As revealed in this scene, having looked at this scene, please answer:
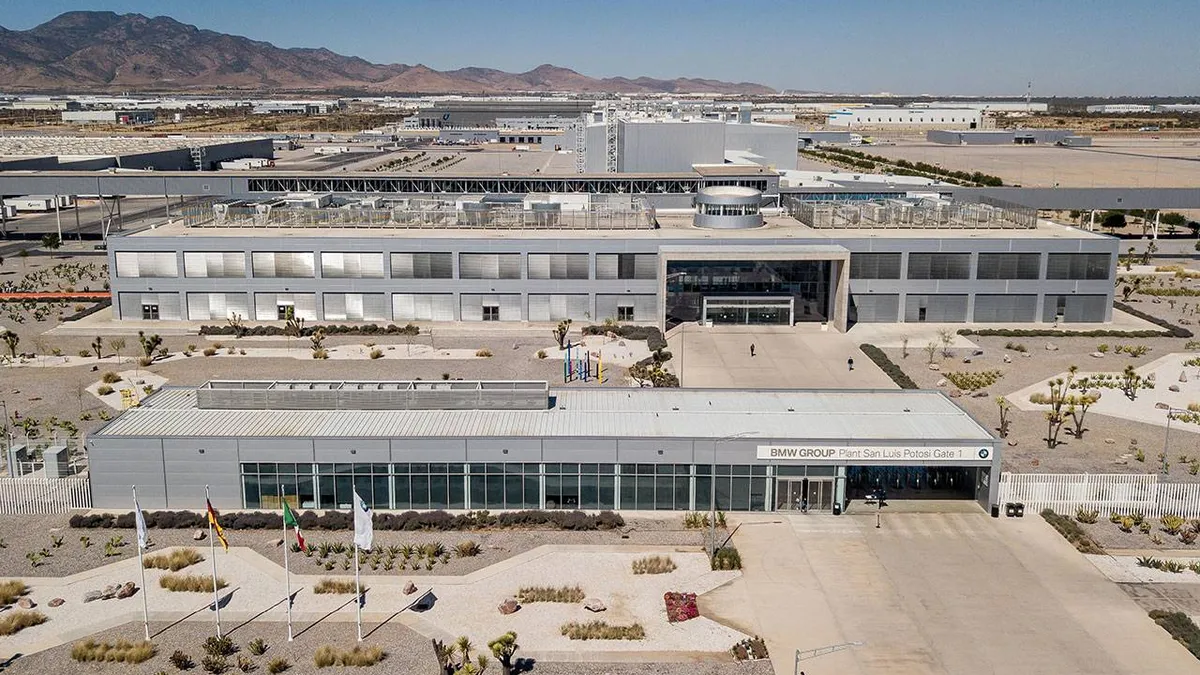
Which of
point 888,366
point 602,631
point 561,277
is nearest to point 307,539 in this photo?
point 602,631

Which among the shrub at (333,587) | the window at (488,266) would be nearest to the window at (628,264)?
the window at (488,266)

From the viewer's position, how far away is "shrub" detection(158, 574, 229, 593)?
30.8m

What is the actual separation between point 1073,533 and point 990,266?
36.7 metres

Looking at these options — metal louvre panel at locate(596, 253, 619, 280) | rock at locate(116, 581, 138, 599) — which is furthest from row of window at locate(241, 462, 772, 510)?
metal louvre panel at locate(596, 253, 619, 280)

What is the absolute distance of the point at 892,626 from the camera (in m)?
28.7

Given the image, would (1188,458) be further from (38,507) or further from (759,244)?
(38,507)

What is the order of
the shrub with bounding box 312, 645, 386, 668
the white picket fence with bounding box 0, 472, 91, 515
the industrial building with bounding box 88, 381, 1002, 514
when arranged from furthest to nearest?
the industrial building with bounding box 88, 381, 1002, 514 < the white picket fence with bounding box 0, 472, 91, 515 < the shrub with bounding box 312, 645, 386, 668

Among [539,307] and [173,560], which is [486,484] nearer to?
[173,560]

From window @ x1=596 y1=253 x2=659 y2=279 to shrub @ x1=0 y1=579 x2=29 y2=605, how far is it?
1667 inches

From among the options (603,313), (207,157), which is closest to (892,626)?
(603,313)

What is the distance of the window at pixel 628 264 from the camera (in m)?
66.9

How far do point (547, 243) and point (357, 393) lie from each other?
28.6m

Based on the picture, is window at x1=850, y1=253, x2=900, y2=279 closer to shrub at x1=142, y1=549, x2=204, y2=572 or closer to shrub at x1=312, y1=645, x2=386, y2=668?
shrub at x1=142, y1=549, x2=204, y2=572

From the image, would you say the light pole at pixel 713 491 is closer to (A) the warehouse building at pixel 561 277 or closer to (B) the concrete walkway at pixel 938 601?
(B) the concrete walkway at pixel 938 601
